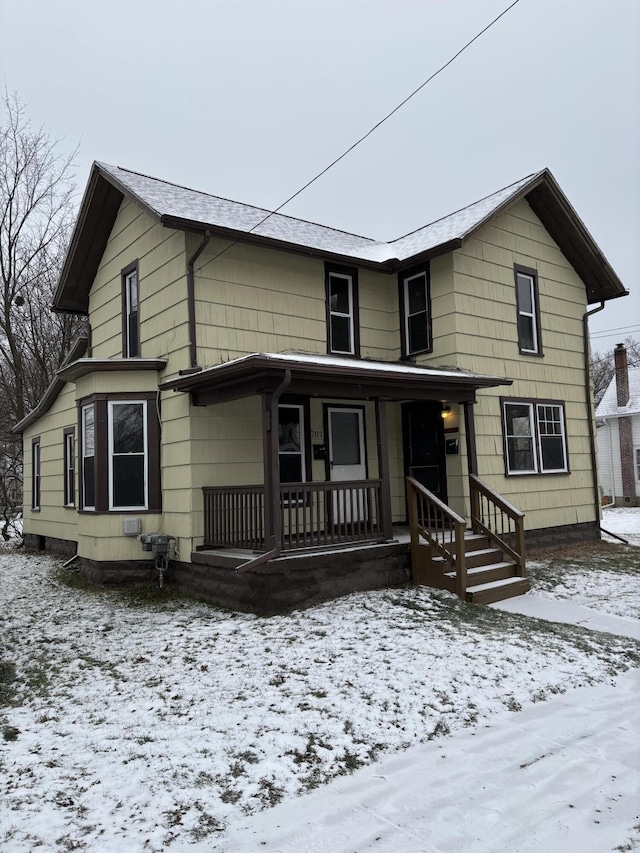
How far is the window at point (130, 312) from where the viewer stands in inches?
440

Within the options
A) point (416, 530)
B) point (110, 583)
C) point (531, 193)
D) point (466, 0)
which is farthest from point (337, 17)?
point (110, 583)

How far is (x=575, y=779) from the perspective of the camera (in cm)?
397

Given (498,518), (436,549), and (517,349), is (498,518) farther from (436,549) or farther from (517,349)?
(517,349)

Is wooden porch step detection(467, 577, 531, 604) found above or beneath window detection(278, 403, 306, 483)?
beneath

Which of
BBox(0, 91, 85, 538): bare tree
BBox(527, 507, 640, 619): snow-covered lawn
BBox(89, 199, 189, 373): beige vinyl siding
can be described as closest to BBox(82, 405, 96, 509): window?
BBox(89, 199, 189, 373): beige vinyl siding

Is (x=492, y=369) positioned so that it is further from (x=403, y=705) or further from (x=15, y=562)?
(x=15, y=562)

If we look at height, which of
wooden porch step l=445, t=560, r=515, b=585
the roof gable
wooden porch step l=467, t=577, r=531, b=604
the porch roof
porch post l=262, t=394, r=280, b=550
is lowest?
wooden porch step l=467, t=577, r=531, b=604

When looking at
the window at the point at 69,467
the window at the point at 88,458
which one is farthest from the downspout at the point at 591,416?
the window at the point at 69,467

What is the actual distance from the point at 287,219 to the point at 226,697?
400 inches

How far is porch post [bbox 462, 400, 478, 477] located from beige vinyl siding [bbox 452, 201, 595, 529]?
803 millimetres

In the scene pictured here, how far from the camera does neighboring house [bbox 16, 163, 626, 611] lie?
336 inches

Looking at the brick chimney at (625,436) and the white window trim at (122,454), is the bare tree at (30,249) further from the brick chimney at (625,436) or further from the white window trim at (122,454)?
the brick chimney at (625,436)

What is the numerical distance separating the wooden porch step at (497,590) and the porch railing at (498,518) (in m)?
0.32

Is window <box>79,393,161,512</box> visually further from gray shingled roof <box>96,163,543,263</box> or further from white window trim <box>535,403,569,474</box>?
white window trim <box>535,403,569,474</box>
